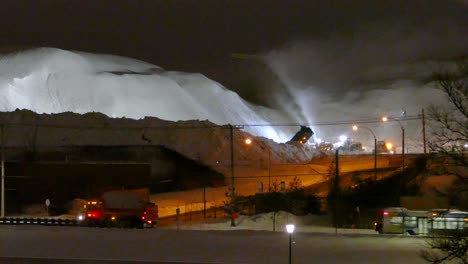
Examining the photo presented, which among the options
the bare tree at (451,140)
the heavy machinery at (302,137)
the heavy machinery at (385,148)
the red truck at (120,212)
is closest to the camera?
the bare tree at (451,140)

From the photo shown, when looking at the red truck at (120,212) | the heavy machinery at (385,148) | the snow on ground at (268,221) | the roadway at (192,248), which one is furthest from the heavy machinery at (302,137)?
the roadway at (192,248)

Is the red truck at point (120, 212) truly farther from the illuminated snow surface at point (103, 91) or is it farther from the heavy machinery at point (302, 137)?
the illuminated snow surface at point (103, 91)

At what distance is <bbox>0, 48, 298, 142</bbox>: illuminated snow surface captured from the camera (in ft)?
436

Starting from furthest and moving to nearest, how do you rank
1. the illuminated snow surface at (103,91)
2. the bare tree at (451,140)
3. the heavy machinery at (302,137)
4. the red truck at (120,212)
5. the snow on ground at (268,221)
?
the illuminated snow surface at (103,91)
the heavy machinery at (302,137)
the snow on ground at (268,221)
the red truck at (120,212)
the bare tree at (451,140)

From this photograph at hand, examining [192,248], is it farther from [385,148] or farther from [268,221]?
[385,148]

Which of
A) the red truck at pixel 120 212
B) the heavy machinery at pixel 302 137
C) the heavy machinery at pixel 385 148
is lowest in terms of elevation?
the red truck at pixel 120 212

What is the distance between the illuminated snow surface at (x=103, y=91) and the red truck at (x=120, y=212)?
84599 millimetres

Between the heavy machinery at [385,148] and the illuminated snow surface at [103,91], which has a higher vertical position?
the illuminated snow surface at [103,91]

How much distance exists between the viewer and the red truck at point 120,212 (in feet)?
140

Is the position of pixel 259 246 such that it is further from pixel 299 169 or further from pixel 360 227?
pixel 299 169

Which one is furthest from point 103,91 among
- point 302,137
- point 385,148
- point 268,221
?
point 268,221

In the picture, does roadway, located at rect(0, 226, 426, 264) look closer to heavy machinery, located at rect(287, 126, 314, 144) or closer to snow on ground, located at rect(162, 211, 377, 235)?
snow on ground, located at rect(162, 211, 377, 235)

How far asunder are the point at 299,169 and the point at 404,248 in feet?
218

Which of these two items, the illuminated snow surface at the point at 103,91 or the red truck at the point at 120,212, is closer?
the red truck at the point at 120,212
